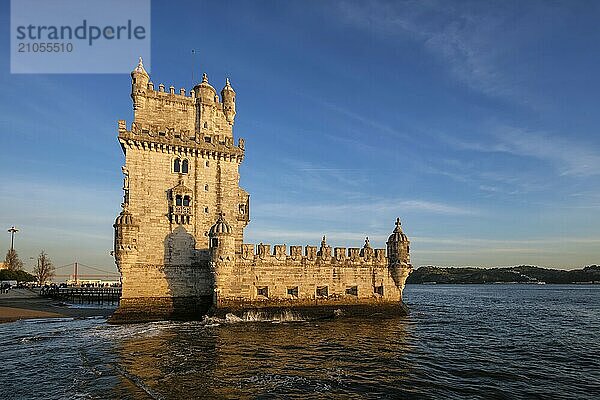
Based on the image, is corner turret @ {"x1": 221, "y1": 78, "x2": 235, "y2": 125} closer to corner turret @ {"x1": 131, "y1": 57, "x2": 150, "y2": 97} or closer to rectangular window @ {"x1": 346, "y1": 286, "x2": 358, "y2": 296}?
corner turret @ {"x1": 131, "y1": 57, "x2": 150, "y2": 97}

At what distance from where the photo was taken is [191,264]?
3331 cm

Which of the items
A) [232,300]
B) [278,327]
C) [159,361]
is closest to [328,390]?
[159,361]

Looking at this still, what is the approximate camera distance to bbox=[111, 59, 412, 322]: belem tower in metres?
31.5

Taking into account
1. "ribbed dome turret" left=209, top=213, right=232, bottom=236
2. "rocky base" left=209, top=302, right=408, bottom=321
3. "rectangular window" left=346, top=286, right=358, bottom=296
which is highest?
"ribbed dome turret" left=209, top=213, right=232, bottom=236

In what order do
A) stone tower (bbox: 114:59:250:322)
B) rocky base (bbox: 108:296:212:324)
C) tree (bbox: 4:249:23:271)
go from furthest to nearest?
tree (bbox: 4:249:23:271)
stone tower (bbox: 114:59:250:322)
rocky base (bbox: 108:296:212:324)

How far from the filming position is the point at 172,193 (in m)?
33.0

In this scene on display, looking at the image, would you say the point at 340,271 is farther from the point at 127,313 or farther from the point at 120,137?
the point at 120,137

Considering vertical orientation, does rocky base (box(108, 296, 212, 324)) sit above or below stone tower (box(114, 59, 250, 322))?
below

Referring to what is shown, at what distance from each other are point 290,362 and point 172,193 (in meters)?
19.4

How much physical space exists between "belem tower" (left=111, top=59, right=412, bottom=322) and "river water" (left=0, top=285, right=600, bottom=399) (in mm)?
2925

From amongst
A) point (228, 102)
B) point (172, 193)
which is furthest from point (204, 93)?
point (172, 193)

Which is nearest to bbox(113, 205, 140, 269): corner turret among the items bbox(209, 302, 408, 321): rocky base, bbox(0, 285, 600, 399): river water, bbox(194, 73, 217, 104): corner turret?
bbox(0, 285, 600, 399): river water

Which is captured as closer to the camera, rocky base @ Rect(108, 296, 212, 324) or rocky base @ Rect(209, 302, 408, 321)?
rocky base @ Rect(108, 296, 212, 324)

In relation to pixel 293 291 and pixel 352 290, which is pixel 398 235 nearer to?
pixel 352 290
